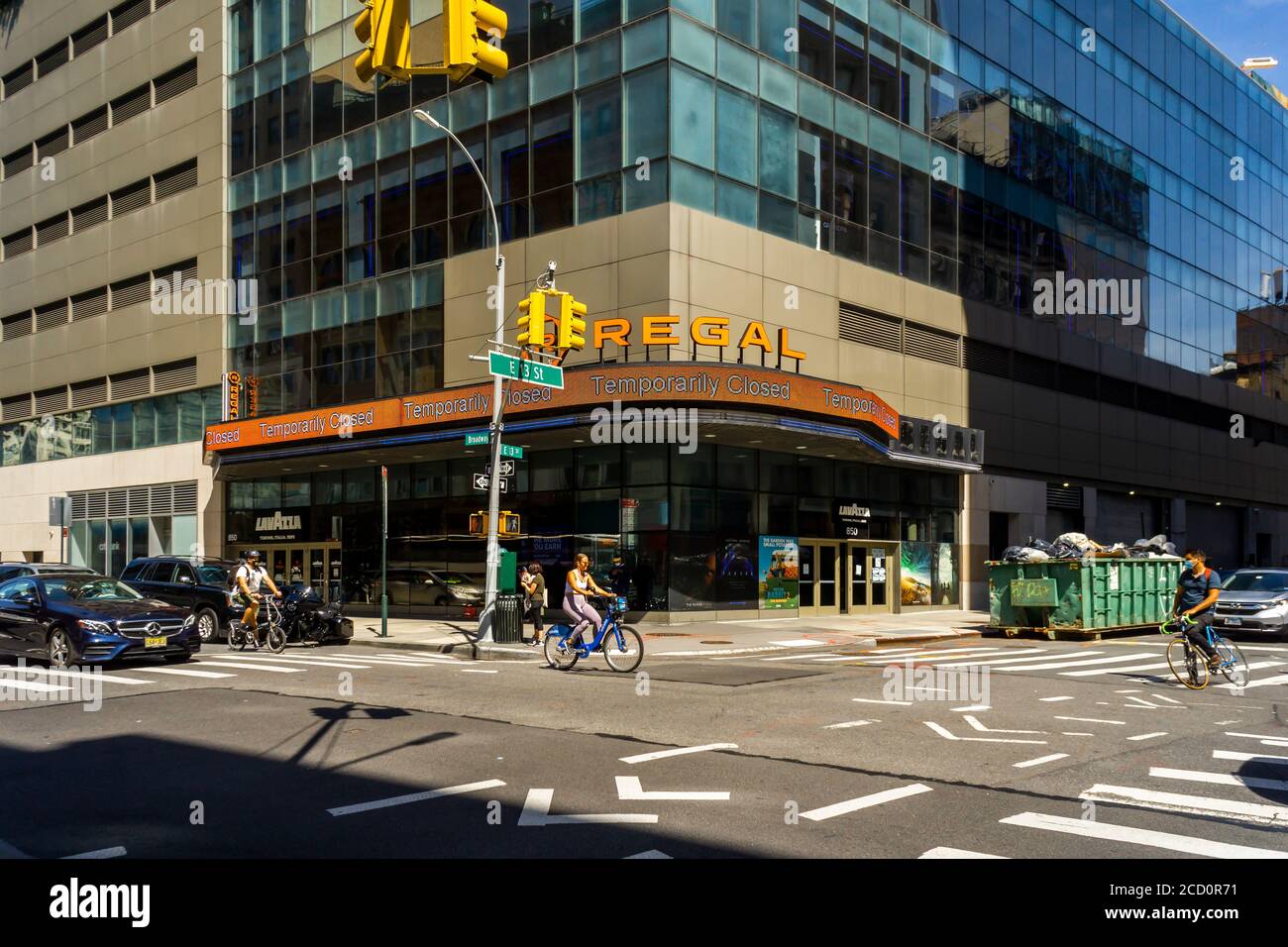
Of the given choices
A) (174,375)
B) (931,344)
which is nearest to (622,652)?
(931,344)

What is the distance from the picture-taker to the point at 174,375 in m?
40.9

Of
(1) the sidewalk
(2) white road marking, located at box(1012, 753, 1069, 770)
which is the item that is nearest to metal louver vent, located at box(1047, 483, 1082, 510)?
(1) the sidewalk

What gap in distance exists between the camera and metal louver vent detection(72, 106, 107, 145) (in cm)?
4550

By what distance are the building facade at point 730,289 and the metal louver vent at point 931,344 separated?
137 mm

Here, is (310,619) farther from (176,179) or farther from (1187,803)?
(176,179)

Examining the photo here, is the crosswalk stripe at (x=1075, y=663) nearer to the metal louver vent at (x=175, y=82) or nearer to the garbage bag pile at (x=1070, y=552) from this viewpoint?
the garbage bag pile at (x=1070, y=552)

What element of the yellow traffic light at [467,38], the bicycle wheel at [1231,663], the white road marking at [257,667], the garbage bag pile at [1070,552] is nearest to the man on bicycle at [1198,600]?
the bicycle wheel at [1231,663]

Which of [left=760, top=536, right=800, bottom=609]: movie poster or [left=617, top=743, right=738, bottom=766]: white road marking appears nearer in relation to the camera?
[left=617, top=743, right=738, bottom=766]: white road marking

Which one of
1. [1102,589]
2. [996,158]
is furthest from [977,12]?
[1102,589]

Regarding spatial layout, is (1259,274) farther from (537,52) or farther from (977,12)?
(537,52)

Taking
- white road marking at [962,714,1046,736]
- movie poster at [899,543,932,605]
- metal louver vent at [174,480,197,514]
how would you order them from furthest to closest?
metal louver vent at [174,480,197,514]
movie poster at [899,543,932,605]
white road marking at [962,714,1046,736]

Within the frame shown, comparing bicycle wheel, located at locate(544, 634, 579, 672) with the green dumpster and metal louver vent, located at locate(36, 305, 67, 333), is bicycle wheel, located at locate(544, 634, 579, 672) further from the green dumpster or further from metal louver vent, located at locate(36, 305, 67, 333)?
metal louver vent, located at locate(36, 305, 67, 333)

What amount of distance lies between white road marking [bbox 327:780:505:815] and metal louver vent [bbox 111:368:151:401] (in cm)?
3837
